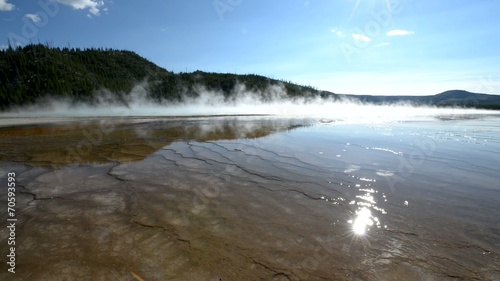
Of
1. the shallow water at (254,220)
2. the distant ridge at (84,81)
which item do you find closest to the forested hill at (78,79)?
the distant ridge at (84,81)

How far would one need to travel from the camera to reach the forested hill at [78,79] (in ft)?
247

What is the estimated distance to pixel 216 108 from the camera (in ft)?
249

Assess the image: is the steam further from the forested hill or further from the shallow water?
the shallow water

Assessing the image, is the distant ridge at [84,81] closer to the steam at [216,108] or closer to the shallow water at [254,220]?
the steam at [216,108]

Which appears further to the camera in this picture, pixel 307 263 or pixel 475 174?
pixel 475 174

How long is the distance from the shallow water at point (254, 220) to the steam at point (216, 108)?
36228mm

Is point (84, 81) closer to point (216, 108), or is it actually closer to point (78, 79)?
point (78, 79)

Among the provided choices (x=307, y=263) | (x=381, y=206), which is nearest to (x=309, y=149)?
(x=381, y=206)

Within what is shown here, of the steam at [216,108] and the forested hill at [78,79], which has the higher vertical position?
the forested hill at [78,79]

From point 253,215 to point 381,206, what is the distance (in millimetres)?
2549

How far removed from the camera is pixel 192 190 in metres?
6.17

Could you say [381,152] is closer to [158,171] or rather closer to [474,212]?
[474,212]

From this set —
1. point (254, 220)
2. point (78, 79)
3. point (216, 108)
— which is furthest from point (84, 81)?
point (254, 220)

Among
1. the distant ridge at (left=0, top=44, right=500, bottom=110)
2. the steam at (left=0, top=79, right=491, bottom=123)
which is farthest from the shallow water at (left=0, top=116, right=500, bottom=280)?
the distant ridge at (left=0, top=44, right=500, bottom=110)
